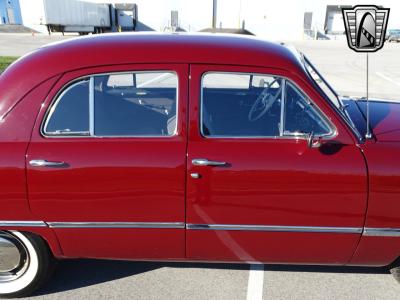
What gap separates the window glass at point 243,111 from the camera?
2430mm

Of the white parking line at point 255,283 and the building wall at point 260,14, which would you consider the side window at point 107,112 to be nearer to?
the white parking line at point 255,283

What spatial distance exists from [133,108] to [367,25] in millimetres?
1554

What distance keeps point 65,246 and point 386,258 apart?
7.27 ft

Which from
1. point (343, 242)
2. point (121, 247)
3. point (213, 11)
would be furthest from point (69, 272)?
point (213, 11)

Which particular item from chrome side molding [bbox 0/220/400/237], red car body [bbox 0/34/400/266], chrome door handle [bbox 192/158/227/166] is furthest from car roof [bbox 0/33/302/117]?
chrome side molding [bbox 0/220/400/237]

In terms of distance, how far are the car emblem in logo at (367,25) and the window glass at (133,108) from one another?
3.74ft

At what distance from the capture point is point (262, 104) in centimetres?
265

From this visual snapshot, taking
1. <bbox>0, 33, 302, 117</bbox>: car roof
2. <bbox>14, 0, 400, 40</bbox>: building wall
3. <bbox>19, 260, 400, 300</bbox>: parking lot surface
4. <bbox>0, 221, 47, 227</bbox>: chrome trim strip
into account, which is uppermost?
<bbox>0, 33, 302, 117</bbox>: car roof

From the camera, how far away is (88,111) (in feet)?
8.00

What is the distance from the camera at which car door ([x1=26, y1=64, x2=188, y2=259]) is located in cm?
237

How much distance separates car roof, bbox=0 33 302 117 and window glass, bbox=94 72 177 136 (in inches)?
5.0

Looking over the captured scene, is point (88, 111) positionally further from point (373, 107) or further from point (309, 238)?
point (373, 107)

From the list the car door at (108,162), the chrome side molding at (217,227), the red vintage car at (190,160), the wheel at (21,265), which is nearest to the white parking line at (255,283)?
the red vintage car at (190,160)

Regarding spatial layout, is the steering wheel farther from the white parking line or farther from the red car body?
the white parking line
